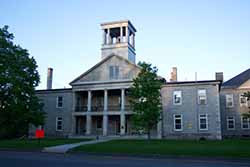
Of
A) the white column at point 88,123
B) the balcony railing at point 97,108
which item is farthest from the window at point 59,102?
the white column at point 88,123

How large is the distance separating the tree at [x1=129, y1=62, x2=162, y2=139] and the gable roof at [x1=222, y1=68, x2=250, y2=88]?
19.8 m

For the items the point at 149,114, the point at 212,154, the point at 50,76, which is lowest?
the point at 212,154

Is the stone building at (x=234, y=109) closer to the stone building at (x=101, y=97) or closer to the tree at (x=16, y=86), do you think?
the stone building at (x=101, y=97)

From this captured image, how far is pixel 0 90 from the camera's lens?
1246 inches

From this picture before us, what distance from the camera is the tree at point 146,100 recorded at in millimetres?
26891

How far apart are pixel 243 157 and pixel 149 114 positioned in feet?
38.3

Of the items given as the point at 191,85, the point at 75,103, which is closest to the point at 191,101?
the point at 191,85

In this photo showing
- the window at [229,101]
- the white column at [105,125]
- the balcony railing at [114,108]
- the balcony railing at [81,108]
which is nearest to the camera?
the white column at [105,125]

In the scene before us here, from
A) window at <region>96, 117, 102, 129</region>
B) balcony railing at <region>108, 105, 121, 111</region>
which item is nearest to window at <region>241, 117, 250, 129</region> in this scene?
balcony railing at <region>108, 105, 121, 111</region>

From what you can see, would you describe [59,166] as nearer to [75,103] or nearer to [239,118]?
[75,103]

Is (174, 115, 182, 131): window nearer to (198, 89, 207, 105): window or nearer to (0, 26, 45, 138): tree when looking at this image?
(198, 89, 207, 105): window

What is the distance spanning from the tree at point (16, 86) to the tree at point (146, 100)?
1297cm

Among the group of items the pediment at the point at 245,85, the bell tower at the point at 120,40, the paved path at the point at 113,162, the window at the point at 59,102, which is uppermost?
the bell tower at the point at 120,40

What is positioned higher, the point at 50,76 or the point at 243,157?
the point at 50,76
